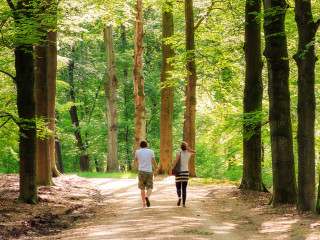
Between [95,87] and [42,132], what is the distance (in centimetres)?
2785

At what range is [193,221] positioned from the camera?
10211 mm

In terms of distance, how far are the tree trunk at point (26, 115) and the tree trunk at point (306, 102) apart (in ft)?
24.4

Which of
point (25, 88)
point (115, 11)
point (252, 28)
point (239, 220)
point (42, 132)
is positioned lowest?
point (239, 220)

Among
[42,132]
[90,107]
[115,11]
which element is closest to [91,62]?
[90,107]

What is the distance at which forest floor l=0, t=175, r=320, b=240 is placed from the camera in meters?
8.99

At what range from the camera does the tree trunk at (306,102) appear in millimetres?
11141

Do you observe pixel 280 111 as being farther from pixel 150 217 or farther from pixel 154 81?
pixel 154 81

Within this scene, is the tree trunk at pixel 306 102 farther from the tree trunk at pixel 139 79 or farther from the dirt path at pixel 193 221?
the tree trunk at pixel 139 79

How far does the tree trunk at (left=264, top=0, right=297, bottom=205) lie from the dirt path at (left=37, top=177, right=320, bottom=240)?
0.83 meters

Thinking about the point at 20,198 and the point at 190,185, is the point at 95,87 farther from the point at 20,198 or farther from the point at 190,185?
the point at 20,198

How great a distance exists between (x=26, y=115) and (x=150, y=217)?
498 centimetres

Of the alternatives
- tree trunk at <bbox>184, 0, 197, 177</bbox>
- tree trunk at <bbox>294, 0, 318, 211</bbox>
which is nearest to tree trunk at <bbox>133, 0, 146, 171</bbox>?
tree trunk at <bbox>184, 0, 197, 177</bbox>

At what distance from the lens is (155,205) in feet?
42.5

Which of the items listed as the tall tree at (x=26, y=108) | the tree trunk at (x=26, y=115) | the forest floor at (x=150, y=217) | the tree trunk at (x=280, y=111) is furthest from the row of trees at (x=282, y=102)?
the tree trunk at (x=26, y=115)
